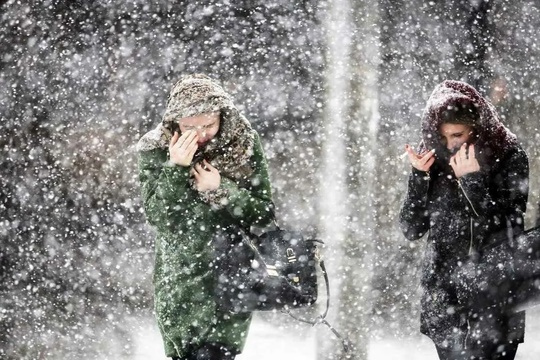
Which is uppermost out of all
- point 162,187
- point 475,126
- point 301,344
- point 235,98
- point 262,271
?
point 475,126

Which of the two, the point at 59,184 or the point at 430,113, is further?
the point at 59,184

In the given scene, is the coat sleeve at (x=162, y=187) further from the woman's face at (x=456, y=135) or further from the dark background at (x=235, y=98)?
the woman's face at (x=456, y=135)

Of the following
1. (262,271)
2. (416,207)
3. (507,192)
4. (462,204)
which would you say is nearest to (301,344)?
(262,271)

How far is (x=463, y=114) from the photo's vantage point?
2078mm

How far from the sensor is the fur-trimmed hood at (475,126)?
205 centimetres

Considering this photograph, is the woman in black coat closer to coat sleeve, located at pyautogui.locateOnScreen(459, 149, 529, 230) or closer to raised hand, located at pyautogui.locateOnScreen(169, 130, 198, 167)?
coat sleeve, located at pyautogui.locateOnScreen(459, 149, 529, 230)

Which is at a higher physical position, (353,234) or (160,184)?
(160,184)

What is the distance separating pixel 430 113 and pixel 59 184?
5.48ft

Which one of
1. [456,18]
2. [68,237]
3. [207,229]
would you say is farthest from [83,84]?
[456,18]

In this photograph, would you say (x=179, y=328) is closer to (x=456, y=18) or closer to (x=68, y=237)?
(x=68, y=237)

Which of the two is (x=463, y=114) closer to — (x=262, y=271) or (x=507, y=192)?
(x=507, y=192)

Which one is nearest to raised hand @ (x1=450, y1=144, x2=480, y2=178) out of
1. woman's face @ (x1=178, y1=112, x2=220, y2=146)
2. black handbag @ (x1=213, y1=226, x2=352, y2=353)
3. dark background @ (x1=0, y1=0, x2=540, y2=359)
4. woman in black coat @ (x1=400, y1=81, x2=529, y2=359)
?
woman in black coat @ (x1=400, y1=81, x2=529, y2=359)

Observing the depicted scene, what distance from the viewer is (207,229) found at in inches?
81.6

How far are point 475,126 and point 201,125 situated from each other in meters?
0.94
